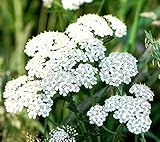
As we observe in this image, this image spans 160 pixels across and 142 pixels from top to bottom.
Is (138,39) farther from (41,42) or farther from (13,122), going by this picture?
(41,42)

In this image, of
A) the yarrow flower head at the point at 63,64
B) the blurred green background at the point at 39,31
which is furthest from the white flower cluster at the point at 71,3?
the yarrow flower head at the point at 63,64

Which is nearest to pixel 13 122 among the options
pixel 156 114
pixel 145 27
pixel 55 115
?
pixel 55 115

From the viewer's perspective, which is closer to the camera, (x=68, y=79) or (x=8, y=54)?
(x=68, y=79)

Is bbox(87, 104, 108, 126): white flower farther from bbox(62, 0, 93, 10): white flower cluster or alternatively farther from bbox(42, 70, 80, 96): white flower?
bbox(62, 0, 93, 10): white flower cluster

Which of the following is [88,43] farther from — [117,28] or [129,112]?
[129,112]

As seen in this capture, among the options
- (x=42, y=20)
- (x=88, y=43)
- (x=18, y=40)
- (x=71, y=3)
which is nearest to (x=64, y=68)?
(x=88, y=43)

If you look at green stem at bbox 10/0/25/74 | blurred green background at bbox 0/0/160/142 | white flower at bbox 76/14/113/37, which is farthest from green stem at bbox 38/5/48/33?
white flower at bbox 76/14/113/37
